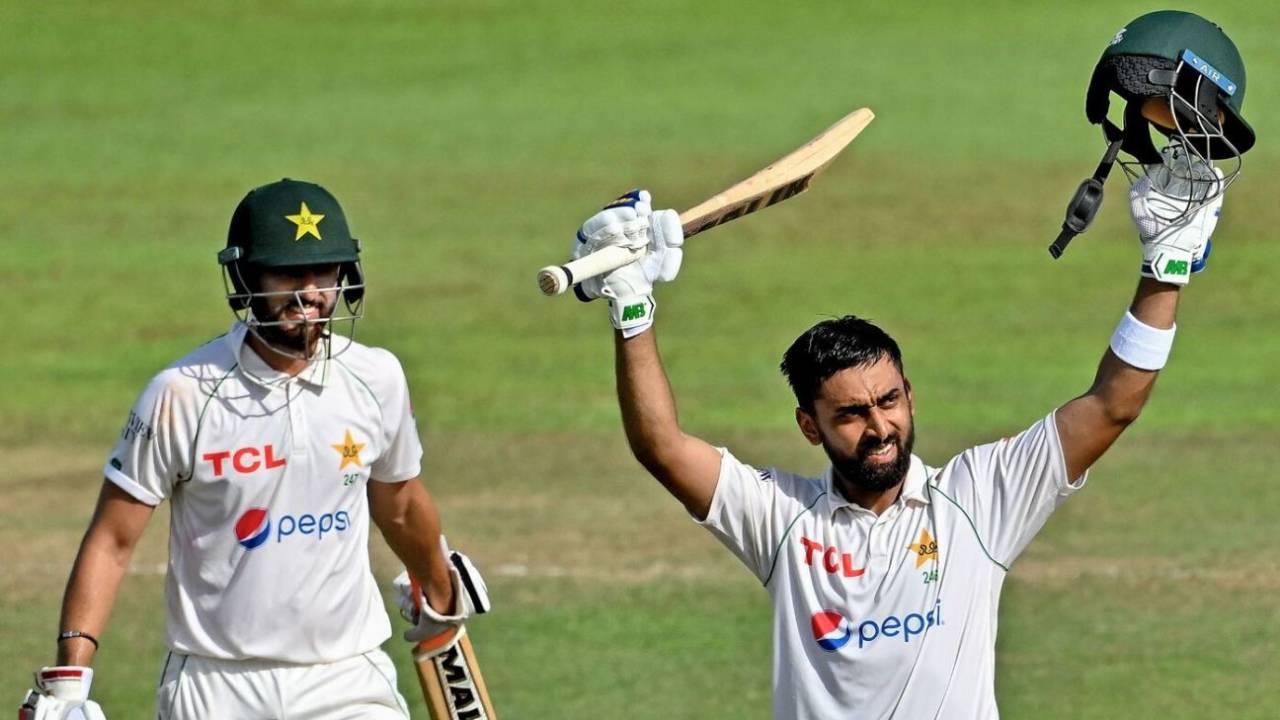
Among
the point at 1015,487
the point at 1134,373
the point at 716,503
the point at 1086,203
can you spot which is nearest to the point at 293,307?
Result: the point at 716,503

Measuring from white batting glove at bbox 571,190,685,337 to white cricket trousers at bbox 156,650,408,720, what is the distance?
1358 mm

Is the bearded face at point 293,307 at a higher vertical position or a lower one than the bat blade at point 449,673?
higher

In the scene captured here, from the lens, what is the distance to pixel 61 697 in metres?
5.74

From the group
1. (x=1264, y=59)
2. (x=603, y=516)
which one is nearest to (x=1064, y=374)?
(x=603, y=516)

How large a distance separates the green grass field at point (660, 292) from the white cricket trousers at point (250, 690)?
300cm

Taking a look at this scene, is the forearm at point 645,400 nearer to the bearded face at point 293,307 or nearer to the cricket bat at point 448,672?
the bearded face at point 293,307

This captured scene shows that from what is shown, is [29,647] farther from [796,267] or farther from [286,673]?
[796,267]

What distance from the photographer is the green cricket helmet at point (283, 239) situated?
5.97 meters

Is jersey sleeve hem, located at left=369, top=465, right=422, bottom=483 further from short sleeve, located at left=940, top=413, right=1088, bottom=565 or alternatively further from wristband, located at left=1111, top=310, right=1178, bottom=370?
wristband, located at left=1111, top=310, right=1178, bottom=370

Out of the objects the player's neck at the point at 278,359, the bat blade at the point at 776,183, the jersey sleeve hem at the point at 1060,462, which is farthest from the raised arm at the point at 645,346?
the player's neck at the point at 278,359

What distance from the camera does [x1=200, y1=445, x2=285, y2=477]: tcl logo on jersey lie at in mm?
5895

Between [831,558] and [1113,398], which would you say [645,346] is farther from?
[1113,398]

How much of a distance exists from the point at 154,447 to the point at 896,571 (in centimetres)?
196

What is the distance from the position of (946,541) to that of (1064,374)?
36.4 feet
